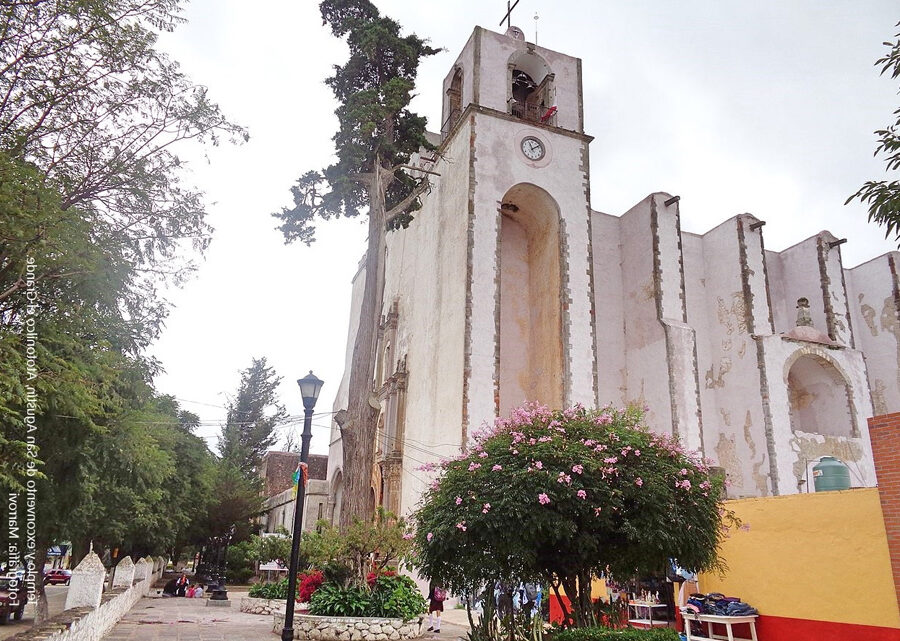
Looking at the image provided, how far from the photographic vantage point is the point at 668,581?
1185cm

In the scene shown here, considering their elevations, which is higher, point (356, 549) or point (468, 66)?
point (468, 66)

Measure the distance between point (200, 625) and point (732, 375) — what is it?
16771mm

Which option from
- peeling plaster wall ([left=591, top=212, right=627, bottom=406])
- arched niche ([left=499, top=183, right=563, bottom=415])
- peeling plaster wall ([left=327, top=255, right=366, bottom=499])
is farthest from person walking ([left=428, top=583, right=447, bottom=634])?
peeling plaster wall ([left=327, top=255, right=366, bottom=499])

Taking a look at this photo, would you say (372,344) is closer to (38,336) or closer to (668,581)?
(668,581)

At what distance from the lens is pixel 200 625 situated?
1279 cm

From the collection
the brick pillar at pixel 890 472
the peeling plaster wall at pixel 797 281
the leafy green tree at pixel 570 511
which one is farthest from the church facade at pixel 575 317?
the brick pillar at pixel 890 472

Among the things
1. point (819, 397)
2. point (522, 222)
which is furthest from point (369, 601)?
point (819, 397)

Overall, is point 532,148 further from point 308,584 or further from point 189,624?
point 189,624

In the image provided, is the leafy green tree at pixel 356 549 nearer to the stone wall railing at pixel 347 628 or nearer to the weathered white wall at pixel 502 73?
the stone wall railing at pixel 347 628

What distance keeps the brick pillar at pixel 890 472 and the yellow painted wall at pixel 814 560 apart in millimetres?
364

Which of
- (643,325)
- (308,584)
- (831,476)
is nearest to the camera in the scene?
(831,476)

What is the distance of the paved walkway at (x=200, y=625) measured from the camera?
10.8 meters

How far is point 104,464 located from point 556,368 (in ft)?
41.9

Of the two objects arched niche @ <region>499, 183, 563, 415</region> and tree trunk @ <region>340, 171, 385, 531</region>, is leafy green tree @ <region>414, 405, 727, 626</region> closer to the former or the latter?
tree trunk @ <region>340, 171, 385, 531</region>
